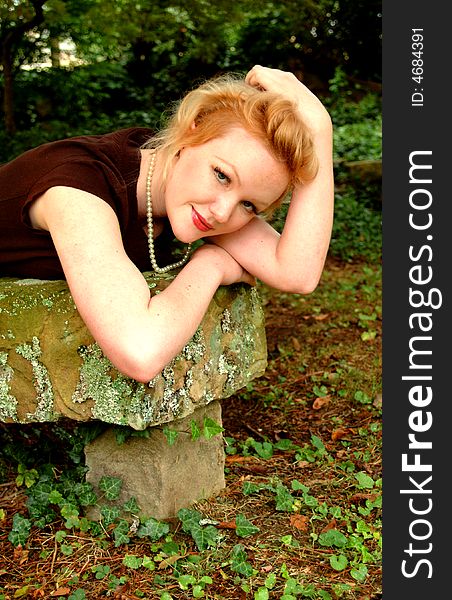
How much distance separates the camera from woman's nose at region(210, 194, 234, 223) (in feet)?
7.08

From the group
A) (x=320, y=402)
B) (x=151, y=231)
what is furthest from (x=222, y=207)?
(x=320, y=402)

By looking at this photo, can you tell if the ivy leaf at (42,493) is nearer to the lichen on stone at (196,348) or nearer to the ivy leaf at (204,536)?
the ivy leaf at (204,536)

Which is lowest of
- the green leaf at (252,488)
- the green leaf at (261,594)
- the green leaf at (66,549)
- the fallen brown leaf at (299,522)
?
the green leaf at (261,594)

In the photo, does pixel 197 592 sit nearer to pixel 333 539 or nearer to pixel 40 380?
pixel 333 539

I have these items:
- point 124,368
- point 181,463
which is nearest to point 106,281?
point 124,368

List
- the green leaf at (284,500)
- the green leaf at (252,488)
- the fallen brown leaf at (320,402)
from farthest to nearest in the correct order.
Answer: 1. the fallen brown leaf at (320,402)
2. the green leaf at (252,488)
3. the green leaf at (284,500)

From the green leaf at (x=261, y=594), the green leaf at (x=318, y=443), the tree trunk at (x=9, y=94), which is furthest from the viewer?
the tree trunk at (x=9, y=94)

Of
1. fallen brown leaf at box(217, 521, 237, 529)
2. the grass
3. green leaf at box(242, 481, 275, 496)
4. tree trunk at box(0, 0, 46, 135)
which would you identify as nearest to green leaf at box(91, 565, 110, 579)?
the grass

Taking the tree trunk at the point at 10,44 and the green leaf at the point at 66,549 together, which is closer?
the green leaf at the point at 66,549

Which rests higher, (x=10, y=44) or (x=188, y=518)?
(x=10, y=44)

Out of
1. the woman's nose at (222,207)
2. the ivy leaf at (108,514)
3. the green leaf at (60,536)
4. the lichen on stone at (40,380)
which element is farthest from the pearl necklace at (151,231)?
the green leaf at (60,536)

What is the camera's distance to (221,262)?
2396 mm

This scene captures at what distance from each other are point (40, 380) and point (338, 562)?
1.19m

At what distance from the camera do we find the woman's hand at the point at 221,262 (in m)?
2.36
